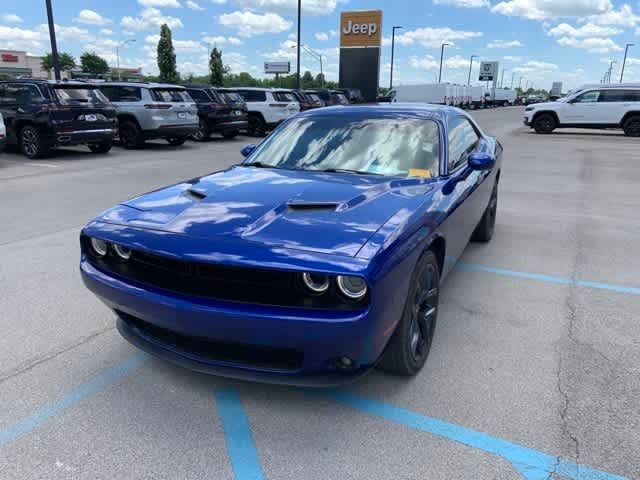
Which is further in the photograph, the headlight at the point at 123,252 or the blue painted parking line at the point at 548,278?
the blue painted parking line at the point at 548,278

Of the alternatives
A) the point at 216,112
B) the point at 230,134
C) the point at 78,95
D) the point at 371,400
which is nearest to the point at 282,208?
the point at 371,400

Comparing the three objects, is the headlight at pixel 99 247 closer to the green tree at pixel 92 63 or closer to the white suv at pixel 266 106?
the white suv at pixel 266 106

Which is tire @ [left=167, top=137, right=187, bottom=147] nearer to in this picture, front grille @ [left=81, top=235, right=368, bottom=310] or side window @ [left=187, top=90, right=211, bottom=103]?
side window @ [left=187, top=90, right=211, bottom=103]

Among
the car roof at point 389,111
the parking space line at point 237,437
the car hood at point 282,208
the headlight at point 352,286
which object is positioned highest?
the car roof at point 389,111

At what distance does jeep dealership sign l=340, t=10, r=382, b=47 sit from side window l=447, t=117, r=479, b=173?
127 feet

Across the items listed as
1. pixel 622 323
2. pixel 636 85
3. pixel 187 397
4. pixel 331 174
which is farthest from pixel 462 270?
pixel 636 85

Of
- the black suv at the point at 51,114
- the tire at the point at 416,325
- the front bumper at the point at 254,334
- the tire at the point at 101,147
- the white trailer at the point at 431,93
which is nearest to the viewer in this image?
the front bumper at the point at 254,334

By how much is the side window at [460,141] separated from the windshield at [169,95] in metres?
11.2

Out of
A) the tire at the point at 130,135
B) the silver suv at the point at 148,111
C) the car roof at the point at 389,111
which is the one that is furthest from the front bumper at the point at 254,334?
the tire at the point at 130,135

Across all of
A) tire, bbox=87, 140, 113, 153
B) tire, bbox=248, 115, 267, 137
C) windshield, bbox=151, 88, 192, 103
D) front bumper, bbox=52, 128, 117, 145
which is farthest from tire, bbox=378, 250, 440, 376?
tire, bbox=248, 115, 267, 137

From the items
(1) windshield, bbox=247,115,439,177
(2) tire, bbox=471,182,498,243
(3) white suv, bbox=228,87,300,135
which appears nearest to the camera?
(1) windshield, bbox=247,115,439,177

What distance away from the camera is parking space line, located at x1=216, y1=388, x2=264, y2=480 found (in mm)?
2273

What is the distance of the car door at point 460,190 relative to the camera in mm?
3498

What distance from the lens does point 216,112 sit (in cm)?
1681
